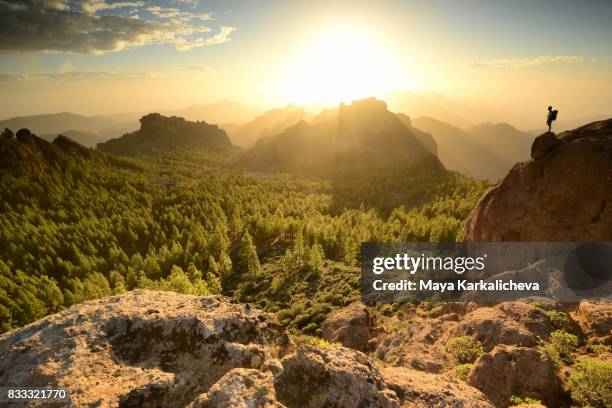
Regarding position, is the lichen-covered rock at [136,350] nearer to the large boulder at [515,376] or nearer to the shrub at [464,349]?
the large boulder at [515,376]

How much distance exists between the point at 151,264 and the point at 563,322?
7878 cm

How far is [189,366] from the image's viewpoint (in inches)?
400

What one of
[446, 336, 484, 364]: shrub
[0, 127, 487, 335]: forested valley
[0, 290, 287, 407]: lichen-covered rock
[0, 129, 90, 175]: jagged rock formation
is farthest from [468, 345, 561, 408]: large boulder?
[0, 129, 90, 175]: jagged rock formation

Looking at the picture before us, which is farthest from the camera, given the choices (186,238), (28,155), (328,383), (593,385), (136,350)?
(28,155)

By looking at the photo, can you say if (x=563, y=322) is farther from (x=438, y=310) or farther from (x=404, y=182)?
(x=404, y=182)

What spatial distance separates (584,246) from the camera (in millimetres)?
33312

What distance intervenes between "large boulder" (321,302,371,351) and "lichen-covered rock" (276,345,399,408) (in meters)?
28.7

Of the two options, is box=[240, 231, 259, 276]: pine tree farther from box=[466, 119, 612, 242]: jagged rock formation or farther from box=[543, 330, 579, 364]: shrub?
box=[543, 330, 579, 364]: shrub

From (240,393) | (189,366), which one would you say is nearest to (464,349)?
(240,393)

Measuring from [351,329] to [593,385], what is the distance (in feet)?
82.7

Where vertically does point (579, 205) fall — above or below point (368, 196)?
above

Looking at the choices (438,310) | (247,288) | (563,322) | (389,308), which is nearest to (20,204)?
(247,288)

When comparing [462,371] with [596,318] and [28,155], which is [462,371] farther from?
[28,155]

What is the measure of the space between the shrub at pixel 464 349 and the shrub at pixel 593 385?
19.5 ft
